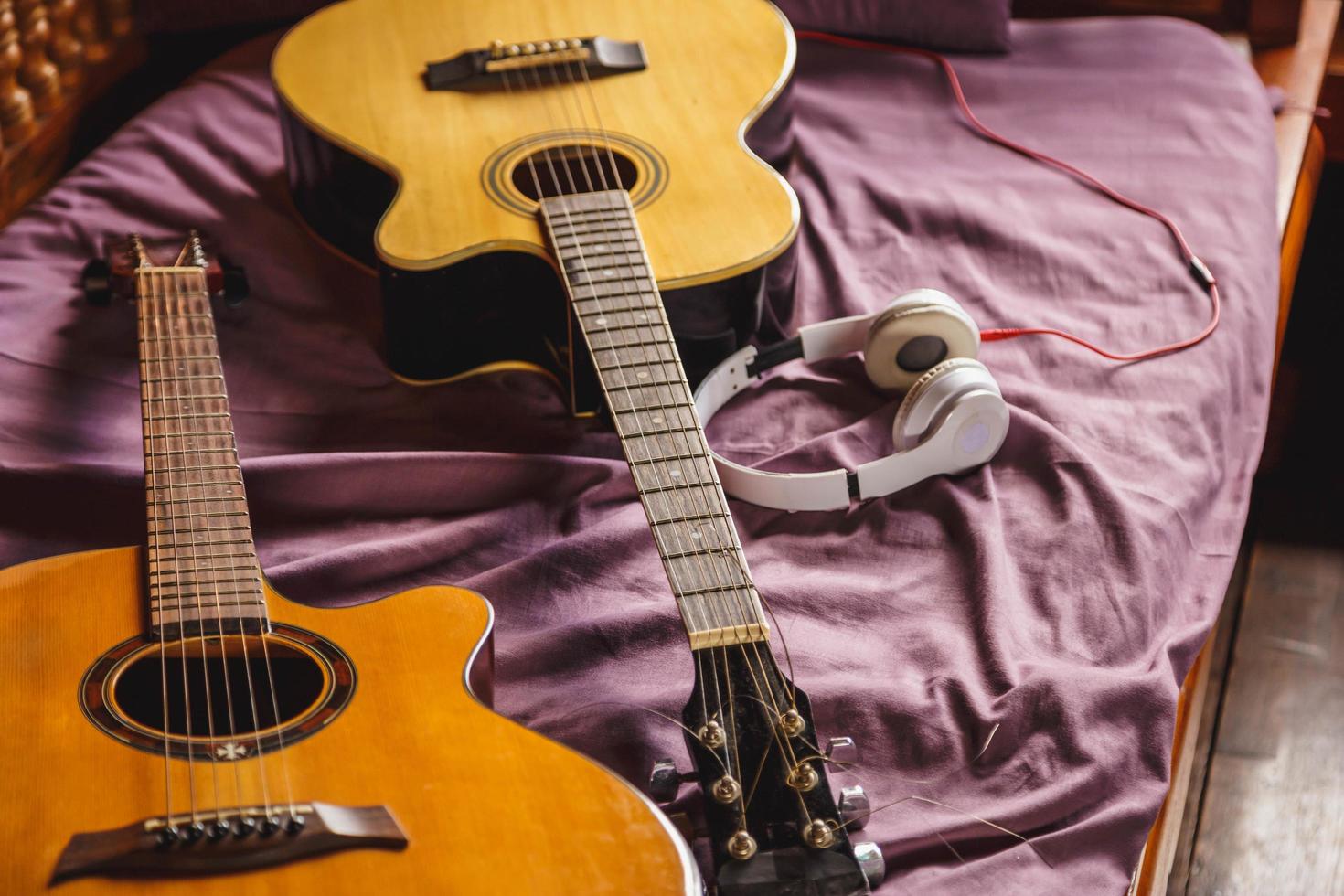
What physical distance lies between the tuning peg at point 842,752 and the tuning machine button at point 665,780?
0.09 m

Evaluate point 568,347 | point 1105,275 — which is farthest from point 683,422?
point 1105,275

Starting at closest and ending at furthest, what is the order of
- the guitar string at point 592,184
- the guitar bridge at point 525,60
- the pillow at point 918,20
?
1. the guitar string at point 592,184
2. the guitar bridge at point 525,60
3. the pillow at point 918,20

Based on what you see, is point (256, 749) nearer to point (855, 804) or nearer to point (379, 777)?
point (379, 777)

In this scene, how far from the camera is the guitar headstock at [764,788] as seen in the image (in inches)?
27.7

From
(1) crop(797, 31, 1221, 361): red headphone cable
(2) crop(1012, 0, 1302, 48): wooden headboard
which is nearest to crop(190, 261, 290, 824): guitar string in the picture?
(1) crop(797, 31, 1221, 361): red headphone cable

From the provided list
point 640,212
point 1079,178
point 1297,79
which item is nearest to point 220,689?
point 640,212

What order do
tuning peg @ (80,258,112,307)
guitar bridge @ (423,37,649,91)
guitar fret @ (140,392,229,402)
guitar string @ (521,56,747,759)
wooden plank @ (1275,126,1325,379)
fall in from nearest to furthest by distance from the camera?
1. guitar string @ (521,56,747,759)
2. guitar fret @ (140,392,229,402)
3. tuning peg @ (80,258,112,307)
4. guitar bridge @ (423,37,649,91)
5. wooden plank @ (1275,126,1325,379)

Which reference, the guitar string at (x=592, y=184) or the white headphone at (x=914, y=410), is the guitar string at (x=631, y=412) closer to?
the guitar string at (x=592, y=184)

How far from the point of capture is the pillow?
5.54ft

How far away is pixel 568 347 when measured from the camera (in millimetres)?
1163

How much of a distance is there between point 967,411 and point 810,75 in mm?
774

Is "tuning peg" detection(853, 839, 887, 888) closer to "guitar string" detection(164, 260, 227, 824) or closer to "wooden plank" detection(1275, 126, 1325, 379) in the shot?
"guitar string" detection(164, 260, 227, 824)

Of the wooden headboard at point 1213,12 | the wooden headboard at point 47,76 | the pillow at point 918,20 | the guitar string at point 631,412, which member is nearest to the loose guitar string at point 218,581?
the guitar string at point 631,412

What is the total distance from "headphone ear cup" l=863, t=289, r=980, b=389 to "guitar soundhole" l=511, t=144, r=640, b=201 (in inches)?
11.9
